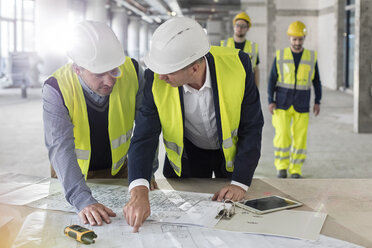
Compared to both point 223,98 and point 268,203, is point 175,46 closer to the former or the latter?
point 223,98

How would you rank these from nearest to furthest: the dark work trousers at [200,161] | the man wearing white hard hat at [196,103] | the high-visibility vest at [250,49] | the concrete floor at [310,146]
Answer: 1. the man wearing white hard hat at [196,103]
2. the dark work trousers at [200,161]
3. the concrete floor at [310,146]
4. the high-visibility vest at [250,49]

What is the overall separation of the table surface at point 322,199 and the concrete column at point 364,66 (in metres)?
6.52

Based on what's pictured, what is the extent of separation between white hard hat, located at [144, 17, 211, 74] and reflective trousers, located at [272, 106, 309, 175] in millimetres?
3799

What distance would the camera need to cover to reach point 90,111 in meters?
2.42

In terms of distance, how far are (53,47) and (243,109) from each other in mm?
14123

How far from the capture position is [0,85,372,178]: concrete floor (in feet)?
19.7

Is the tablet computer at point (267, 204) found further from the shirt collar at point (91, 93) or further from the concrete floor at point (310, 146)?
the concrete floor at point (310, 146)

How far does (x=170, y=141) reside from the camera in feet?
7.97

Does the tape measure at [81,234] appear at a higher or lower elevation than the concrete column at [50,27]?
lower

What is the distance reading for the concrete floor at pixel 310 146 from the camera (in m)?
6.00

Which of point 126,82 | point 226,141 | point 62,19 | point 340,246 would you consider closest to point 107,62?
point 126,82

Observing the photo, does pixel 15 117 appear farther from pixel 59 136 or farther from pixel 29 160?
pixel 59 136

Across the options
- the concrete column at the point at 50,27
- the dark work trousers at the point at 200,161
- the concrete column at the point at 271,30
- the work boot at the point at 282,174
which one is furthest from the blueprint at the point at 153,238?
the concrete column at the point at 271,30

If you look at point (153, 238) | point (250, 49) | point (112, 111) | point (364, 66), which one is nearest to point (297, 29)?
point (250, 49)
